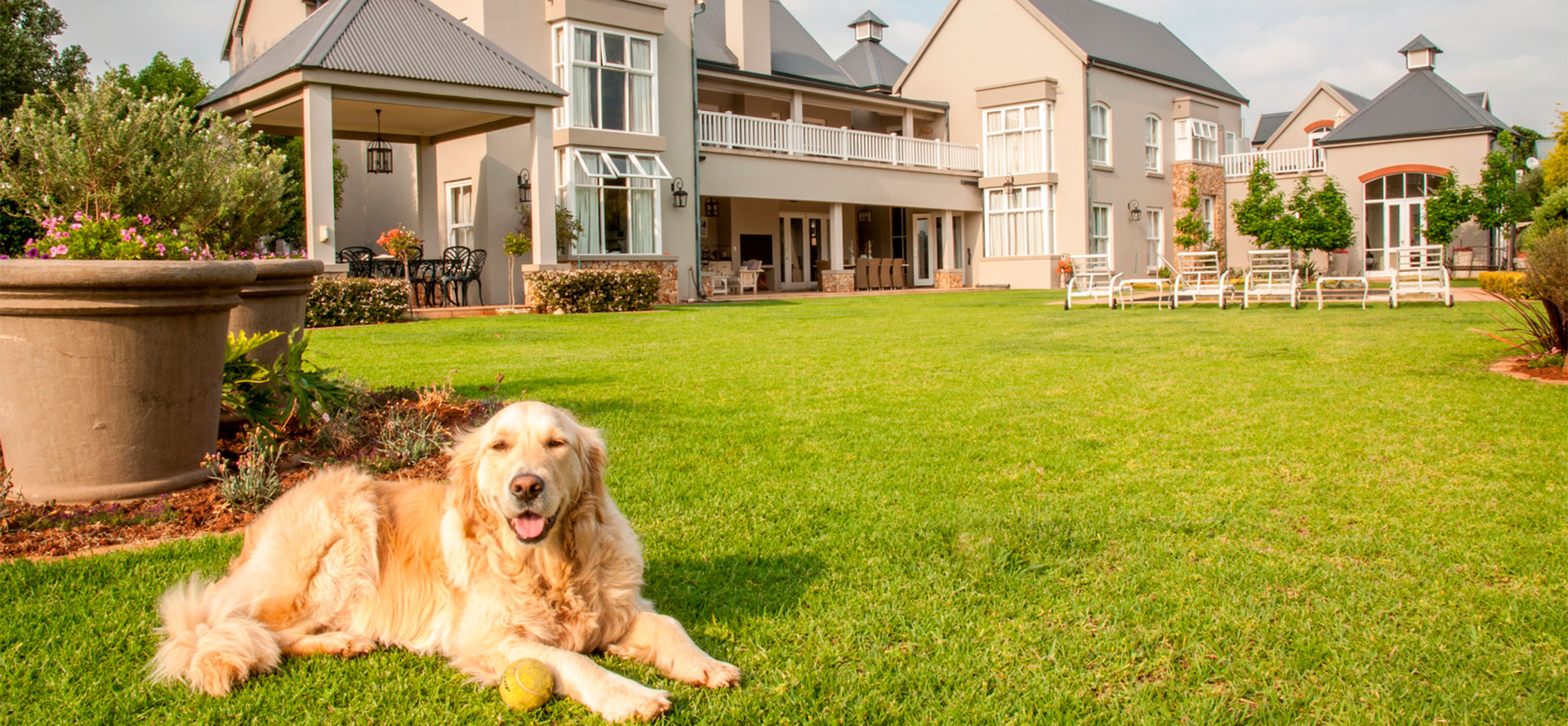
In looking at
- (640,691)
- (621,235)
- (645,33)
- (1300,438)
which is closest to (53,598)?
(640,691)

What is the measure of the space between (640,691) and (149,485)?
2927 mm

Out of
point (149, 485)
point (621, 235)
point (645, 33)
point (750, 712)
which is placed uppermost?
point (645, 33)

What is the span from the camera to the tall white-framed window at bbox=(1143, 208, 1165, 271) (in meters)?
33.7

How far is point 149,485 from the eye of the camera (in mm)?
4195

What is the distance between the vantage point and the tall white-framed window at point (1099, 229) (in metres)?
30.7

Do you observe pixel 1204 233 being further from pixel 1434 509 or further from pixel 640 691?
pixel 640 691

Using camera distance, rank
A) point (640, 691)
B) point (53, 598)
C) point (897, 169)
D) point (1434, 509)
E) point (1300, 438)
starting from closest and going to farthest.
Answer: point (640, 691) → point (53, 598) → point (1434, 509) → point (1300, 438) → point (897, 169)

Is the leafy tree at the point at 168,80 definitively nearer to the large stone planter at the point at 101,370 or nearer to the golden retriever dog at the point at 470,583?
the large stone planter at the point at 101,370

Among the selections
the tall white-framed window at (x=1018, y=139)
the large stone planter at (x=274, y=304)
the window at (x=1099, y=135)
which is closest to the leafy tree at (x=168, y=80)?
Result: the tall white-framed window at (x=1018, y=139)

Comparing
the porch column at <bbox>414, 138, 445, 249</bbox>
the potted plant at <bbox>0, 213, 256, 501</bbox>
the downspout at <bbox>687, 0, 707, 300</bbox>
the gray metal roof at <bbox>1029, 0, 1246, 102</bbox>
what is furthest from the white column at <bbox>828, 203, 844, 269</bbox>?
the potted plant at <bbox>0, 213, 256, 501</bbox>

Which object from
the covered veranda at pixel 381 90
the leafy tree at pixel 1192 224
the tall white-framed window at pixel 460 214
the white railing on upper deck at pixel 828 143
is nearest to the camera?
the covered veranda at pixel 381 90

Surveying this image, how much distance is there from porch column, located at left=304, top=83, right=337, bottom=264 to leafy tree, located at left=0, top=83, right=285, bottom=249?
1.12m

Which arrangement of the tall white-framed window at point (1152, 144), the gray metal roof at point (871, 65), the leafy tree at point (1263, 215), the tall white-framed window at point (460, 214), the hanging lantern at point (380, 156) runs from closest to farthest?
1. the hanging lantern at point (380, 156)
2. the tall white-framed window at point (460, 214)
3. the leafy tree at point (1263, 215)
4. the tall white-framed window at point (1152, 144)
5. the gray metal roof at point (871, 65)

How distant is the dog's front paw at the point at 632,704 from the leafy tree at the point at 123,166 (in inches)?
497
